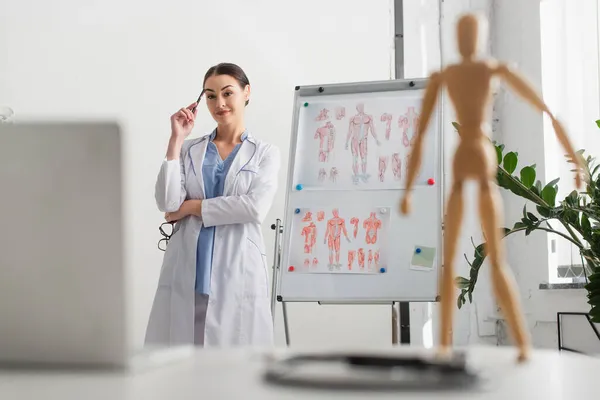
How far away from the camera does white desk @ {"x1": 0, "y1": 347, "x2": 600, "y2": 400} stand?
437 mm

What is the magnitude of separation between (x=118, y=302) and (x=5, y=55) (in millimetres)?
2996

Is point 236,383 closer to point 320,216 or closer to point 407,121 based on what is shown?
point 320,216

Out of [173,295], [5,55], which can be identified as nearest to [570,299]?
[173,295]

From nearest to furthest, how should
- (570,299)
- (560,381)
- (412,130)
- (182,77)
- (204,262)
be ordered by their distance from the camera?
1. (560,381)
2. (204,262)
3. (412,130)
4. (570,299)
5. (182,77)

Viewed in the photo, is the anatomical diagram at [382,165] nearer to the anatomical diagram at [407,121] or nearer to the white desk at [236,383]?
the anatomical diagram at [407,121]

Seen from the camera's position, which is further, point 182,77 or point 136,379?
point 182,77

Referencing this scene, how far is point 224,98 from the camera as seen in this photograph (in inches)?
105

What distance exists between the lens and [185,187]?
2.59 meters

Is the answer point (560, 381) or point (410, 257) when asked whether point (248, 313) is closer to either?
point (410, 257)

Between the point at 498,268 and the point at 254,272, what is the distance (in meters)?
2.01

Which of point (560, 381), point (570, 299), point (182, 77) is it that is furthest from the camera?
point (182, 77)

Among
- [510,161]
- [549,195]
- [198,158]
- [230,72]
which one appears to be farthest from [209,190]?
[549,195]

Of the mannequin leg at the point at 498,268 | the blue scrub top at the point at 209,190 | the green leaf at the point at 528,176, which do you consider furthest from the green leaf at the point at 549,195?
the mannequin leg at the point at 498,268

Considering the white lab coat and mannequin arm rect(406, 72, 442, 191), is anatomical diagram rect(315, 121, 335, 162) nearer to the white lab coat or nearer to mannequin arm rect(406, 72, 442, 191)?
the white lab coat
